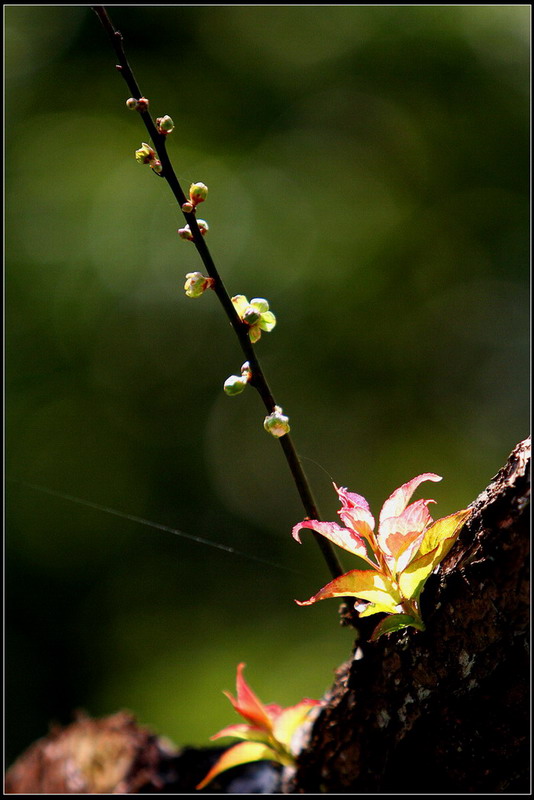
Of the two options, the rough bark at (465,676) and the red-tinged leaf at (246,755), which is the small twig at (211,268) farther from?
the red-tinged leaf at (246,755)

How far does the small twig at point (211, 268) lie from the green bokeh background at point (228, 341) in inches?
53.9

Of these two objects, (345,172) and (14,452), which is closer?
(14,452)

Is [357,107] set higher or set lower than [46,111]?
lower

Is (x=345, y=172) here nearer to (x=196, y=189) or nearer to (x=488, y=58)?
(x=488, y=58)

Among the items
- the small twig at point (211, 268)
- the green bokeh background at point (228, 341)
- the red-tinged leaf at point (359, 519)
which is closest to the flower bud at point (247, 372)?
the small twig at point (211, 268)

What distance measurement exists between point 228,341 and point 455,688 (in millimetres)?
1562

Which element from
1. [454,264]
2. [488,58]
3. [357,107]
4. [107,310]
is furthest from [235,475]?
[488,58]

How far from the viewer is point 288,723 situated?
0.59 m

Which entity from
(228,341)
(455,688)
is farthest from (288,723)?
(228,341)

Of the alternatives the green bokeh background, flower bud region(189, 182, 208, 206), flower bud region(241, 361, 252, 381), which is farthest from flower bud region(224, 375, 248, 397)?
the green bokeh background

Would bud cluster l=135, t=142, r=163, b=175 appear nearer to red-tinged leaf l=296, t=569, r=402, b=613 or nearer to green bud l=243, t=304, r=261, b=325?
green bud l=243, t=304, r=261, b=325

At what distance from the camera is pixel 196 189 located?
451 mm

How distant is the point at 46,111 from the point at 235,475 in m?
1.37

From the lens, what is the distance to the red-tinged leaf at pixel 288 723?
0.59m
